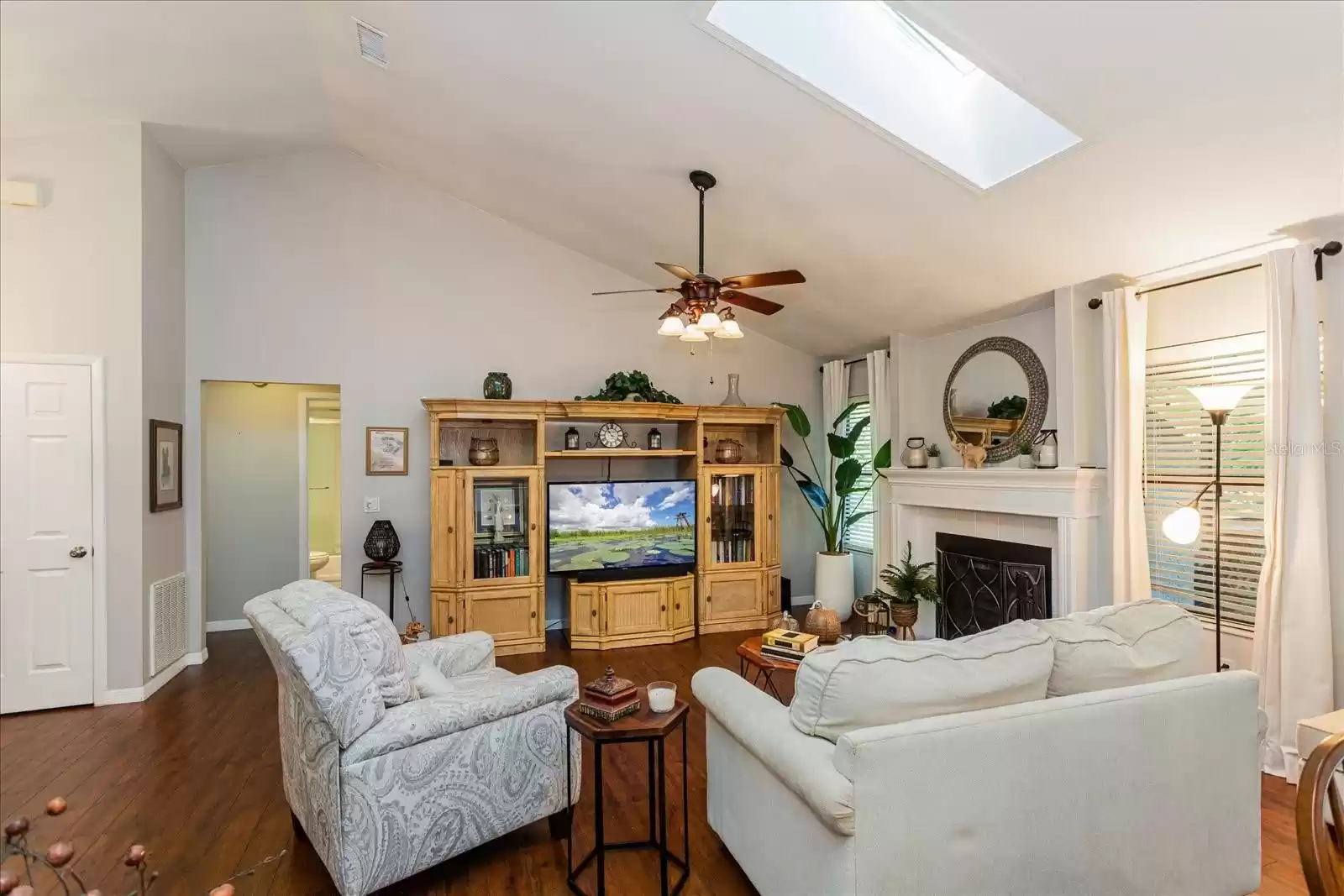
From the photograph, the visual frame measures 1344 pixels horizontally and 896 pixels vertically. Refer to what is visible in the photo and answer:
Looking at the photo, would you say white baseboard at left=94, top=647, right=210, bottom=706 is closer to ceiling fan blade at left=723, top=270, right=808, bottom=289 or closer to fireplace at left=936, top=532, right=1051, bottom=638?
ceiling fan blade at left=723, top=270, right=808, bottom=289

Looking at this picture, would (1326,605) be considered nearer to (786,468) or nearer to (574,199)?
(786,468)

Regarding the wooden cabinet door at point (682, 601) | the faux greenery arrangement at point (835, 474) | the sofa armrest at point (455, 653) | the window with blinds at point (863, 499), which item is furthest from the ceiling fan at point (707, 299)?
the window with blinds at point (863, 499)

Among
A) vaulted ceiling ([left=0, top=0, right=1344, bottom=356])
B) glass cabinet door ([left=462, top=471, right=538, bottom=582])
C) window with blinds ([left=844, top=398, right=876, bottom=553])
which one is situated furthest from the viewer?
window with blinds ([left=844, top=398, right=876, bottom=553])

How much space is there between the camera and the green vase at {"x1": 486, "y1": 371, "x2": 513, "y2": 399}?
502cm

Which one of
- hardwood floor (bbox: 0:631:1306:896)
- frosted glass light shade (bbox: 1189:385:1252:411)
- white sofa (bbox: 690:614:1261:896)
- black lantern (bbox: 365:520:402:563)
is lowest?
hardwood floor (bbox: 0:631:1306:896)

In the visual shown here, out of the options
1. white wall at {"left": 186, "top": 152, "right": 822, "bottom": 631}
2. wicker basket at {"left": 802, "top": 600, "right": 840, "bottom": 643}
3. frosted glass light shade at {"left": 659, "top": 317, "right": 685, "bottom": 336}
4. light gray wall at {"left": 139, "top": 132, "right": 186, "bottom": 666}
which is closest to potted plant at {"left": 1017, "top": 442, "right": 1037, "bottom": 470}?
wicker basket at {"left": 802, "top": 600, "right": 840, "bottom": 643}

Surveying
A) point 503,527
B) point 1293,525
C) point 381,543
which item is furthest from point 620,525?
point 1293,525

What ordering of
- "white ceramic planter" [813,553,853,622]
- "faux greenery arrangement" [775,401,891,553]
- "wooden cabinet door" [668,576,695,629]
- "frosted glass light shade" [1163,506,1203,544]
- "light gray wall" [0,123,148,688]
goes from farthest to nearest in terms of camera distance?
"white ceramic planter" [813,553,853,622], "faux greenery arrangement" [775,401,891,553], "wooden cabinet door" [668,576,695,629], "frosted glass light shade" [1163,506,1203,544], "light gray wall" [0,123,148,688]

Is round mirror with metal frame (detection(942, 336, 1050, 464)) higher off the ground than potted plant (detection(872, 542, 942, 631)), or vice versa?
round mirror with metal frame (detection(942, 336, 1050, 464))

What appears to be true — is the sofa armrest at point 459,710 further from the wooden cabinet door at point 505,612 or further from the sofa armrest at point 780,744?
the wooden cabinet door at point 505,612

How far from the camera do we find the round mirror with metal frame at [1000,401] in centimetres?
432

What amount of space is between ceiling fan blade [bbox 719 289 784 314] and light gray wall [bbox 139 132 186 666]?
3091 millimetres

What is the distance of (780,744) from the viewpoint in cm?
183

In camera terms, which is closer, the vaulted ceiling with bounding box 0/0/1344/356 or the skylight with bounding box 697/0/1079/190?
the vaulted ceiling with bounding box 0/0/1344/356
